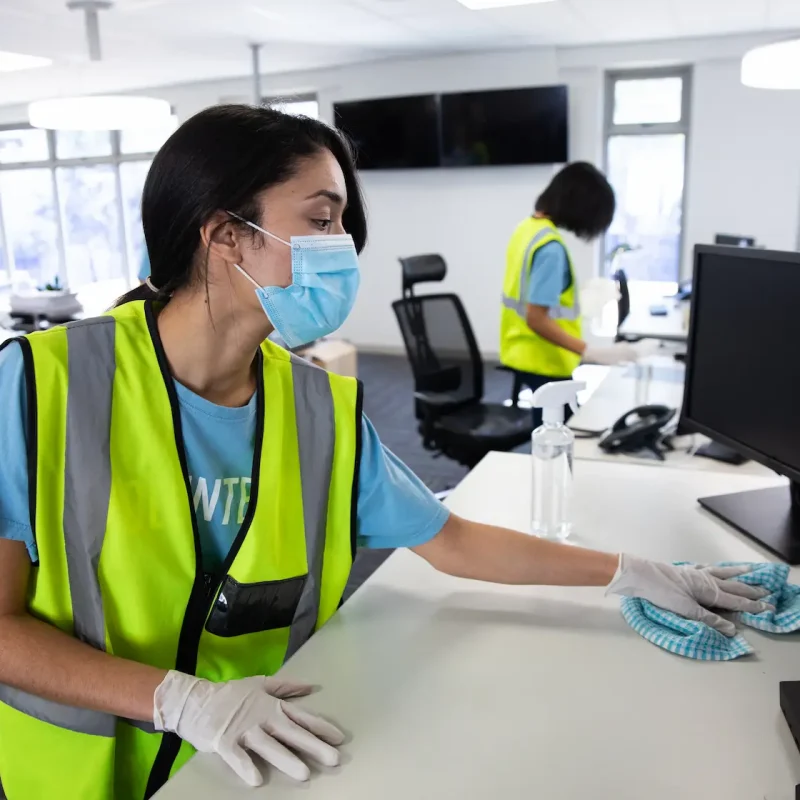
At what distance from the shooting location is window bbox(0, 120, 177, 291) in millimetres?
8430

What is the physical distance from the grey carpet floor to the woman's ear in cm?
179

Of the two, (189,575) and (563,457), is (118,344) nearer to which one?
(189,575)

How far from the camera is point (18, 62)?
588 centimetres

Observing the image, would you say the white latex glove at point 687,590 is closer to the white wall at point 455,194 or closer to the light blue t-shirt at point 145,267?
the light blue t-shirt at point 145,267

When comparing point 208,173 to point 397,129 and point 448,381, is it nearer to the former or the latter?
point 448,381

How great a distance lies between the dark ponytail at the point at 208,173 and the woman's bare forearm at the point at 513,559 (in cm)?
53

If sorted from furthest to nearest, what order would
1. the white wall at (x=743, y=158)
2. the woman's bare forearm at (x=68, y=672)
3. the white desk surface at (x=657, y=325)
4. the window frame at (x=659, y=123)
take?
the window frame at (x=659, y=123) < the white wall at (x=743, y=158) < the white desk surface at (x=657, y=325) < the woman's bare forearm at (x=68, y=672)

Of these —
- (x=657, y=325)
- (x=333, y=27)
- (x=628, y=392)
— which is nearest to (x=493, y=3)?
(x=333, y=27)

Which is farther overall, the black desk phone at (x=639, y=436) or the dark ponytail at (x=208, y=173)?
the black desk phone at (x=639, y=436)

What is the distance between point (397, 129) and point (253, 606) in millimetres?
5843

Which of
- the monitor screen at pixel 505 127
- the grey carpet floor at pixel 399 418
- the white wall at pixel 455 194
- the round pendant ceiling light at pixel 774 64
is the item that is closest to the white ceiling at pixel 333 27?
the white wall at pixel 455 194

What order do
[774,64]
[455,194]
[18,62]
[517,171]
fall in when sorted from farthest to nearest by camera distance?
[455,194] < [517,171] < [18,62] < [774,64]

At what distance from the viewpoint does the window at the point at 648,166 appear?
5.85 metres

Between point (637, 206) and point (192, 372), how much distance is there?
18.7 feet
